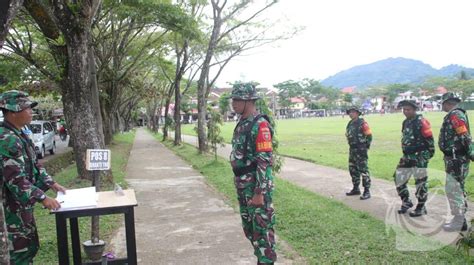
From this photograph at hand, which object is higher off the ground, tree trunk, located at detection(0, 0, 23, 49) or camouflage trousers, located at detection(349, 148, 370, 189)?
tree trunk, located at detection(0, 0, 23, 49)

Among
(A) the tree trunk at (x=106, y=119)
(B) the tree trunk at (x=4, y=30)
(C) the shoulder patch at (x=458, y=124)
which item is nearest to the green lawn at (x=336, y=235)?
(C) the shoulder patch at (x=458, y=124)

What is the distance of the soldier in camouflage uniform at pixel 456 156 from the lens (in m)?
5.67

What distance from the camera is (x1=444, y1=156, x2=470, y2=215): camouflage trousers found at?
223 inches

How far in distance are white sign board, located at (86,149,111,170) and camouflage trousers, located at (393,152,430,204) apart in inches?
166

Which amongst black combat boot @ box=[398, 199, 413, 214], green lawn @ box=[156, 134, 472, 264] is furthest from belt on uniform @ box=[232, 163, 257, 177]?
black combat boot @ box=[398, 199, 413, 214]

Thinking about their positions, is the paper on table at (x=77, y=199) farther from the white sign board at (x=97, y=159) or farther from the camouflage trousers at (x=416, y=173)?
the camouflage trousers at (x=416, y=173)

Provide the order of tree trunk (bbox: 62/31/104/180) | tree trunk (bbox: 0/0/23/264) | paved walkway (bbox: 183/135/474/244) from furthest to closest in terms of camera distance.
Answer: tree trunk (bbox: 62/31/104/180), paved walkway (bbox: 183/135/474/244), tree trunk (bbox: 0/0/23/264)

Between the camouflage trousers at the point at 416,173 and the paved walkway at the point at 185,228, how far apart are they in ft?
8.17

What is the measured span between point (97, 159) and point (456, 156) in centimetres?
442

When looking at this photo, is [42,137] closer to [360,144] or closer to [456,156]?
[360,144]

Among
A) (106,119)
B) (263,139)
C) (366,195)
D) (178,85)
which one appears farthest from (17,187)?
(106,119)

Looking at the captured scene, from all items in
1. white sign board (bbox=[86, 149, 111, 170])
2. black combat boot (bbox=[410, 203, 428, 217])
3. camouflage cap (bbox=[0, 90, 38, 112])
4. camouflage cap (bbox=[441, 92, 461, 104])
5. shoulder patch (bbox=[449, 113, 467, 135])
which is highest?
camouflage cap (bbox=[0, 90, 38, 112])

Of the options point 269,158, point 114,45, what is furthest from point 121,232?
point 114,45

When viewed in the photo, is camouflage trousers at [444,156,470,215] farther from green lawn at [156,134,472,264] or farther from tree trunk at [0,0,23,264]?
tree trunk at [0,0,23,264]
